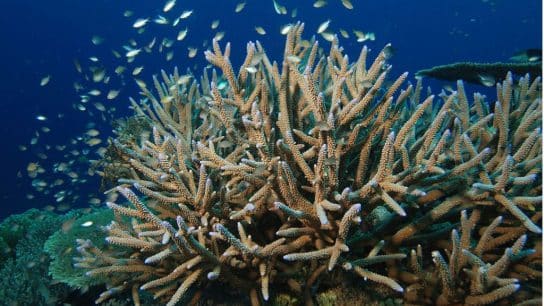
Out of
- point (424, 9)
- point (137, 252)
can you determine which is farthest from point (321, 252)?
point (424, 9)

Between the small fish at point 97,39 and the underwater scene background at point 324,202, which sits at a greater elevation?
the small fish at point 97,39

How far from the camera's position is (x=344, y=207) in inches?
101

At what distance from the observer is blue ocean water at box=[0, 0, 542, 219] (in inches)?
1753

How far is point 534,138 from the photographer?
275 centimetres

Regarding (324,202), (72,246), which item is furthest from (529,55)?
(72,246)

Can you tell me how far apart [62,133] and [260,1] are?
49.4 metres

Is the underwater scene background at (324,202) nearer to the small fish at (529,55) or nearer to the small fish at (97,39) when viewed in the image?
the small fish at (529,55)

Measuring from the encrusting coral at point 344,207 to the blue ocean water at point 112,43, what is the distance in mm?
12643

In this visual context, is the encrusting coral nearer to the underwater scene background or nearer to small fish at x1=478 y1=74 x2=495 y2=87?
the underwater scene background

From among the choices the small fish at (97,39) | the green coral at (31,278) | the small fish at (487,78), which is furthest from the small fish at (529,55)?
the small fish at (97,39)

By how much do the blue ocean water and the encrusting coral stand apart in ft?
41.5

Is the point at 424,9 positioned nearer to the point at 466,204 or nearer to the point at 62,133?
the point at 62,133

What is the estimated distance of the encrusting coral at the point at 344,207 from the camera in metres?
2.54

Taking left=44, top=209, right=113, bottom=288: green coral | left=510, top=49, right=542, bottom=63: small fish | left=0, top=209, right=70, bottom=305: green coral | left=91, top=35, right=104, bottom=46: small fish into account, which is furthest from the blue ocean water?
left=510, top=49, right=542, bottom=63: small fish
